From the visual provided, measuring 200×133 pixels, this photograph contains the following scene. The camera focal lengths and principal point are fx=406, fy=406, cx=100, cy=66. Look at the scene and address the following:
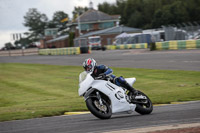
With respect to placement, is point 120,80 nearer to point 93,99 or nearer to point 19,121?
point 93,99

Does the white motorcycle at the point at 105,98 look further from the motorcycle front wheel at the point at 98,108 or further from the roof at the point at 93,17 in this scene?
the roof at the point at 93,17

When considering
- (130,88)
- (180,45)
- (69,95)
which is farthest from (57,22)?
(130,88)

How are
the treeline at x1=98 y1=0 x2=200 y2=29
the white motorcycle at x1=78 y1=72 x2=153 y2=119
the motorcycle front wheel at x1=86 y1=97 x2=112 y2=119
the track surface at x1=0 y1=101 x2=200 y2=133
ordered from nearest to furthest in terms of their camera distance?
1. the track surface at x1=0 y1=101 x2=200 y2=133
2. the motorcycle front wheel at x1=86 y1=97 x2=112 y2=119
3. the white motorcycle at x1=78 y1=72 x2=153 y2=119
4. the treeline at x1=98 y1=0 x2=200 y2=29

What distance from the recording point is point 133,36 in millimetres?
68000

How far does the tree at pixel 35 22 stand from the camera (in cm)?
17338

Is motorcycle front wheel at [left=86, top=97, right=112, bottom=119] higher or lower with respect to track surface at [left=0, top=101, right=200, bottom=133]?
higher

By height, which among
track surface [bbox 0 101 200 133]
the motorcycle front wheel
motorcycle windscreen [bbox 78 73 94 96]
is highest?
motorcycle windscreen [bbox 78 73 94 96]

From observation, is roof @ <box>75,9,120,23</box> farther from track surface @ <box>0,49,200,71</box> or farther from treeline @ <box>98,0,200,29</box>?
track surface @ <box>0,49,200,71</box>

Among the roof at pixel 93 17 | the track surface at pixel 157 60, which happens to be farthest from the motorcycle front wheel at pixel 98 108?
the roof at pixel 93 17

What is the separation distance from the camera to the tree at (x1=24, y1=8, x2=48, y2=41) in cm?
17338

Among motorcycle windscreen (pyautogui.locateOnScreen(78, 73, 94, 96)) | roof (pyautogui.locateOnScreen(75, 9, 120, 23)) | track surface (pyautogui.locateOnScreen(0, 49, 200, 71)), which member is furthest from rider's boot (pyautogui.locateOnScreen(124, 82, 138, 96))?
roof (pyautogui.locateOnScreen(75, 9, 120, 23))

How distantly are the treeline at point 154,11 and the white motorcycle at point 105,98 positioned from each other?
3547 inches

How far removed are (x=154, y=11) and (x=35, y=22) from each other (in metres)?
71.3

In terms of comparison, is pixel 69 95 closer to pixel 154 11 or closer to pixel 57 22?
pixel 154 11
